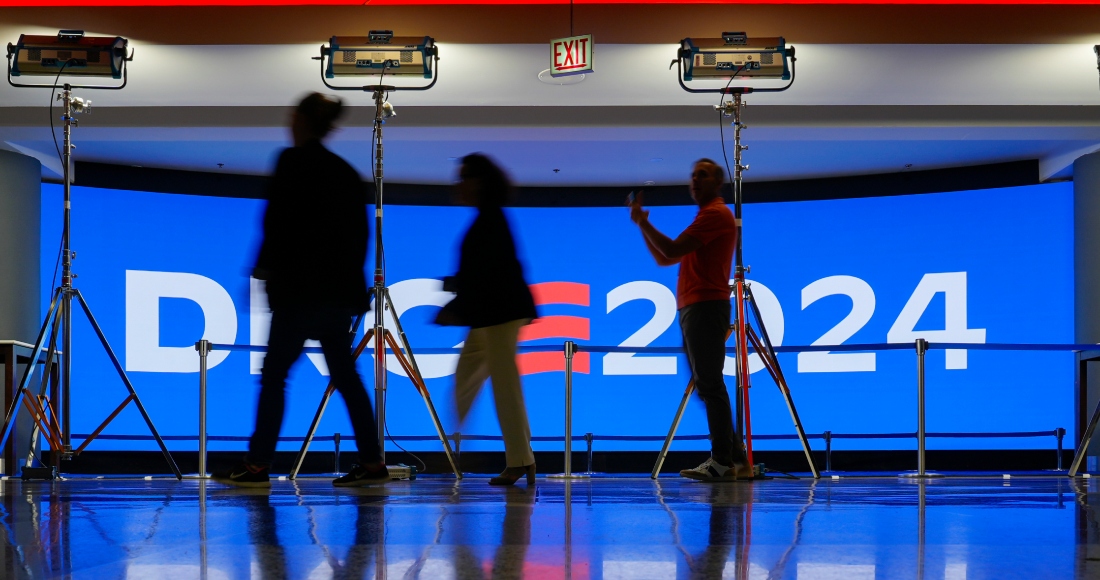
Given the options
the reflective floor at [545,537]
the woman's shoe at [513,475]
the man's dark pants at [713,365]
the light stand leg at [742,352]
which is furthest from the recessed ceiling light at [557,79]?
the reflective floor at [545,537]

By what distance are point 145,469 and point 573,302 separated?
3.70m

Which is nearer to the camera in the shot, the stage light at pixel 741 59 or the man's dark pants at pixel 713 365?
the man's dark pants at pixel 713 365

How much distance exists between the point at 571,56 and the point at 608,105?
1.62m

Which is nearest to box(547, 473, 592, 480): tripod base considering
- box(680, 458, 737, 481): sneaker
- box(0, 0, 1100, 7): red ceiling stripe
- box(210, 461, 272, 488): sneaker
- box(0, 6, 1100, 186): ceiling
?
box(680, 458, 737, 481): sneaker

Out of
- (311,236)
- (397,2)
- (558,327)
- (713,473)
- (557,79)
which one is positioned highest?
(397,2)

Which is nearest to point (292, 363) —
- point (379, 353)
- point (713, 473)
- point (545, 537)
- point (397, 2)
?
point (379, 353)

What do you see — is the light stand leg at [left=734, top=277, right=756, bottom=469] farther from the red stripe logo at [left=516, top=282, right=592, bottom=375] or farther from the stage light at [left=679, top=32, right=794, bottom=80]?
the red stripe logo at [left=516, top=282, right=592, bottom=375]

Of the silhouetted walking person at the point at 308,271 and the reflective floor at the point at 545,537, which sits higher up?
the silhouetted walking person at the point at 308,271

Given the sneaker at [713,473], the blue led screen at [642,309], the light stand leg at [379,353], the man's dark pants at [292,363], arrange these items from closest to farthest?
1. the man's dark pants at [292,363]
2. the sneaker at [713,473]
3. the light stand leg at [379,353]
4. the blue led screen at [642,309]

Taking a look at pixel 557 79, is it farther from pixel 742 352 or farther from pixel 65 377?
pixel 65 377

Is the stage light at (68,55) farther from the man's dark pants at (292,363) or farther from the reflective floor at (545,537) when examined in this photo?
the reflective floor at (545,537)

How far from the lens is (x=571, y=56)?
5.16 m

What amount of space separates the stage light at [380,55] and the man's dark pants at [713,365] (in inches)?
72.6

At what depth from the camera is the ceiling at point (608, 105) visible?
5.41 metres
